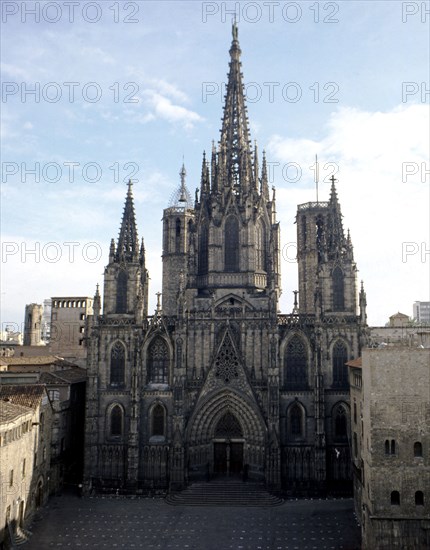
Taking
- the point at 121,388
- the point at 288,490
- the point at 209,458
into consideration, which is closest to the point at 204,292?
the point at 121,388

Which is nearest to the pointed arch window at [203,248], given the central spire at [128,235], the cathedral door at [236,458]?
the central spire at [128,235]

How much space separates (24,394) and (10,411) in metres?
6.17

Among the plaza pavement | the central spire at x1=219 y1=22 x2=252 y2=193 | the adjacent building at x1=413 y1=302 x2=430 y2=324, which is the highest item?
the central spire at x1=219 y1=22 x2=252 y2=193

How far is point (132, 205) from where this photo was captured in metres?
56.5

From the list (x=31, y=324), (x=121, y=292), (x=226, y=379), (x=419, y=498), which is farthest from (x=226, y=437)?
(x=31, y=324)

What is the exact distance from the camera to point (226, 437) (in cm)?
4994

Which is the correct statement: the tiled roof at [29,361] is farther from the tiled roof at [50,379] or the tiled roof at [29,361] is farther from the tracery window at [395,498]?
the tracery window at [395,498]

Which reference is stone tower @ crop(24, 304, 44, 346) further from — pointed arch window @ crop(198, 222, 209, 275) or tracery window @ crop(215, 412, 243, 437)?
tracery window @ crop(215, 412, 243, 437)

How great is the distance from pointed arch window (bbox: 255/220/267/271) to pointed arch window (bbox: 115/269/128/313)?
12.9 meters

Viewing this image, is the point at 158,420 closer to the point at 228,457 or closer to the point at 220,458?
the point at 220,458

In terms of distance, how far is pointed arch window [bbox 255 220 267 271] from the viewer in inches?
2178

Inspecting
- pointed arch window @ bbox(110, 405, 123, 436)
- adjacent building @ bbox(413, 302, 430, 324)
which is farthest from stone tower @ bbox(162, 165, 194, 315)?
adjacent building @ bbox(413, 302, 430, 324)

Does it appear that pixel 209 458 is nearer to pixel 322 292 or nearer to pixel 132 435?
pixel 132 435

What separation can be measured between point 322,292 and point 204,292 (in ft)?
37.5
